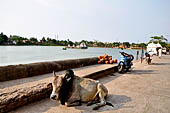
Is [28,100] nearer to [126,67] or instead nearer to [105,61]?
[126,67]

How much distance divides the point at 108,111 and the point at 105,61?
7.77 metres

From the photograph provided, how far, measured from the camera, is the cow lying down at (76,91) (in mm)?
2812

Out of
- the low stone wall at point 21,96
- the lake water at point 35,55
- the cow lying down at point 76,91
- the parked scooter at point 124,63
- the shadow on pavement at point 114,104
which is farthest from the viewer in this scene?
the lake water at point 35,55

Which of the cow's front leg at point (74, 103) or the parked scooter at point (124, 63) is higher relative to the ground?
the parked scooter at point (124, 63)

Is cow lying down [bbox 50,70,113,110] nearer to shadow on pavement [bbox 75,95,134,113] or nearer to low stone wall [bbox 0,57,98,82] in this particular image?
shadow on pavement [bbox 75,95,134,113]

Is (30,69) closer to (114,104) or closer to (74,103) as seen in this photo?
(74,103)

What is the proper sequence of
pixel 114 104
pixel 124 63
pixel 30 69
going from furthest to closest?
pixel 124 63
pixel 30 69
pixel 114 104

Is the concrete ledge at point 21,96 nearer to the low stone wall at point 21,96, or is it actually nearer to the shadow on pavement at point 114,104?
the low stone wall at point 21,96

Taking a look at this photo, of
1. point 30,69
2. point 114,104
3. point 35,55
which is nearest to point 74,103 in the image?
point 114,104

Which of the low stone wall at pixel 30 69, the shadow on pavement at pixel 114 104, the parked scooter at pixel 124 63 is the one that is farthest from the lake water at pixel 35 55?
the shadow on pavement at pixel 114 104

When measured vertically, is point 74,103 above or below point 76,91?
below

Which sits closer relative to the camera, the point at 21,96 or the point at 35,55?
the point at 21,96

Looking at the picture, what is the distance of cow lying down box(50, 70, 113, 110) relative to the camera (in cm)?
281

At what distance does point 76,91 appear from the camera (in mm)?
3100
